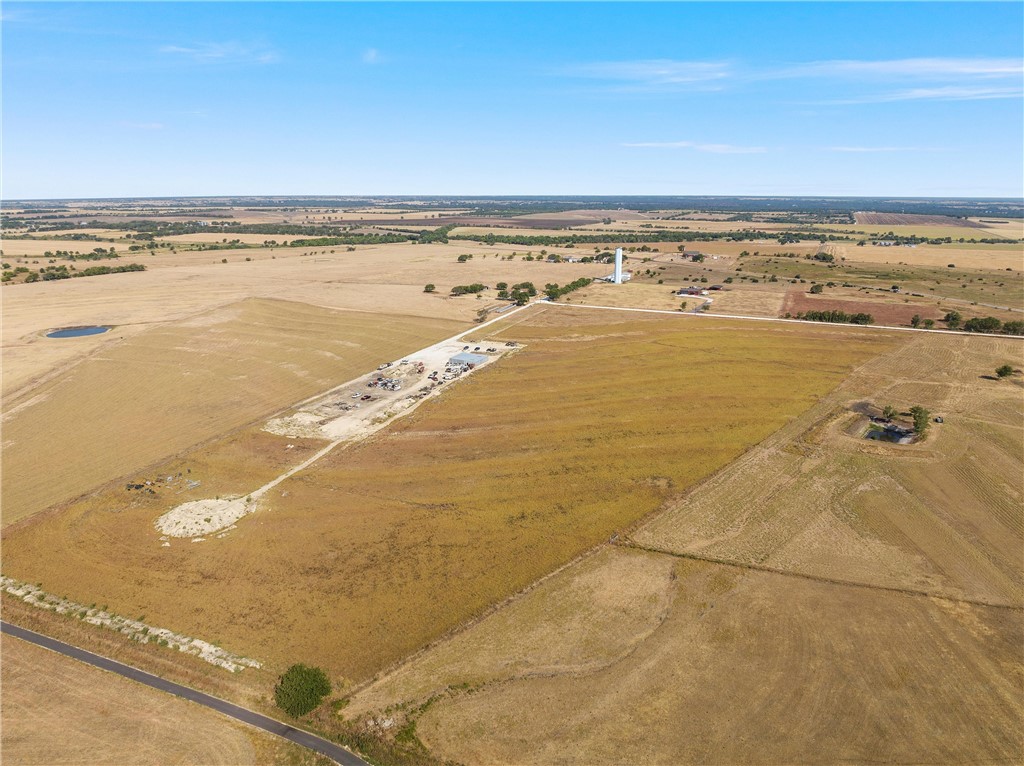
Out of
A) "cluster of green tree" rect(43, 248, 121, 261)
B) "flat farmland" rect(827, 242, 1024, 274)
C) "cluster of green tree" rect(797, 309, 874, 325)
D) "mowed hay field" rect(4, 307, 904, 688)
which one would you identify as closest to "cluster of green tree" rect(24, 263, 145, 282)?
"cluster of green tree" rect(43, 248, 121, 261)

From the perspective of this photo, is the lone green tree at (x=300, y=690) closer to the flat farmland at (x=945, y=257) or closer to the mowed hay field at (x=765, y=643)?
the mowed hay field at (x=765, y=643)

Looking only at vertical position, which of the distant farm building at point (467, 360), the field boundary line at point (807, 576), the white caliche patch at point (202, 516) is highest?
the distant farm building at point (467, 360)

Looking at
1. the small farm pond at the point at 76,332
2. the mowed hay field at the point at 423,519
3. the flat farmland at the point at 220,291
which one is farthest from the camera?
the small farm pond at the point at 76,332

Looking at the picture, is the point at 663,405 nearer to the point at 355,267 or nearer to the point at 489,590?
the point at 489,590

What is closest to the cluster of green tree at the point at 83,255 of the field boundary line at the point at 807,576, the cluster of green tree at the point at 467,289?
the cluster of green tree at the point at 467,289

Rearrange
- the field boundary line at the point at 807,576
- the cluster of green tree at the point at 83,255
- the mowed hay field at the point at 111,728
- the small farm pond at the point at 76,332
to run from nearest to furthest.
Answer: the mowed hay field at the point at 111,728
the field boundary line at the point at 807,576
the small farm pond at the point at 76,332
the cluster of green tree at the point at 83,255

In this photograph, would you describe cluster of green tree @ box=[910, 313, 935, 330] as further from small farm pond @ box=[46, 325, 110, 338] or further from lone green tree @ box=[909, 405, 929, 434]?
small farm pond @ box=[46, 325, 110, 338]
